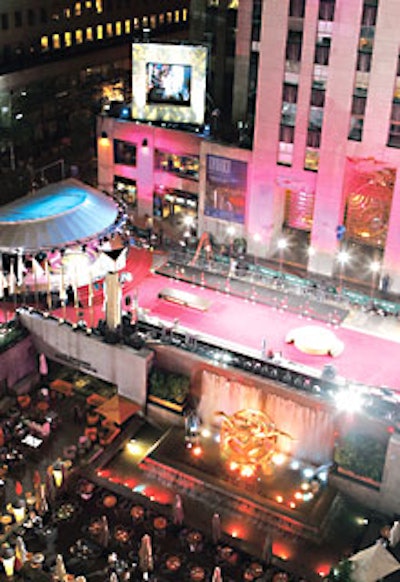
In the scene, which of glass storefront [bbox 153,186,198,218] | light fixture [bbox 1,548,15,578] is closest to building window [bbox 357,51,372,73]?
glass storefront [bbox 153,186,198,218]

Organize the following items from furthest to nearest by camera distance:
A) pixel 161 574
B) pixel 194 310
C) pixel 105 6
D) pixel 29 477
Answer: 1. pixel 105 6
2. pixel 194 310
3. pixel 29 477
4. pixel 161 574

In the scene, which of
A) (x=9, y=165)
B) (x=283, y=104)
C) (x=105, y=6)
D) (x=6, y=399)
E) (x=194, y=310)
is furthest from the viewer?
(x=105, y=6)

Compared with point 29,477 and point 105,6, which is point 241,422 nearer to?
point 29,477

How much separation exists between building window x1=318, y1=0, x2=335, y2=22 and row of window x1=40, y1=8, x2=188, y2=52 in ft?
156

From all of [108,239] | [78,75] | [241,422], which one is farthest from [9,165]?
[241,422]

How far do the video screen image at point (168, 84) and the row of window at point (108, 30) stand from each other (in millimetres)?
30015

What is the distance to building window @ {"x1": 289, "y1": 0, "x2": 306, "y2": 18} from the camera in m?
63.5

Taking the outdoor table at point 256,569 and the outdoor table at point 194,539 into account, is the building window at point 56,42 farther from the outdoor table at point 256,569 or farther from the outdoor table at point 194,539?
the outdoor table at point 256,569

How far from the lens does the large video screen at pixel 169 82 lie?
7381cm

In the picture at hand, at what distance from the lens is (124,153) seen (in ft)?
255

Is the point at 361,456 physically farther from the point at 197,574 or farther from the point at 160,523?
the point at 160,523

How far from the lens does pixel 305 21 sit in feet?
208

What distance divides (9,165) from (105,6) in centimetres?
2655

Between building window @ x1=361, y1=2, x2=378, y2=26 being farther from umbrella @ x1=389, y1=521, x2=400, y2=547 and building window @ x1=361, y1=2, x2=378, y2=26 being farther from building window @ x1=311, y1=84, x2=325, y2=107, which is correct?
umbrella @ x1=389, y1=521, x2=400, y2=547
